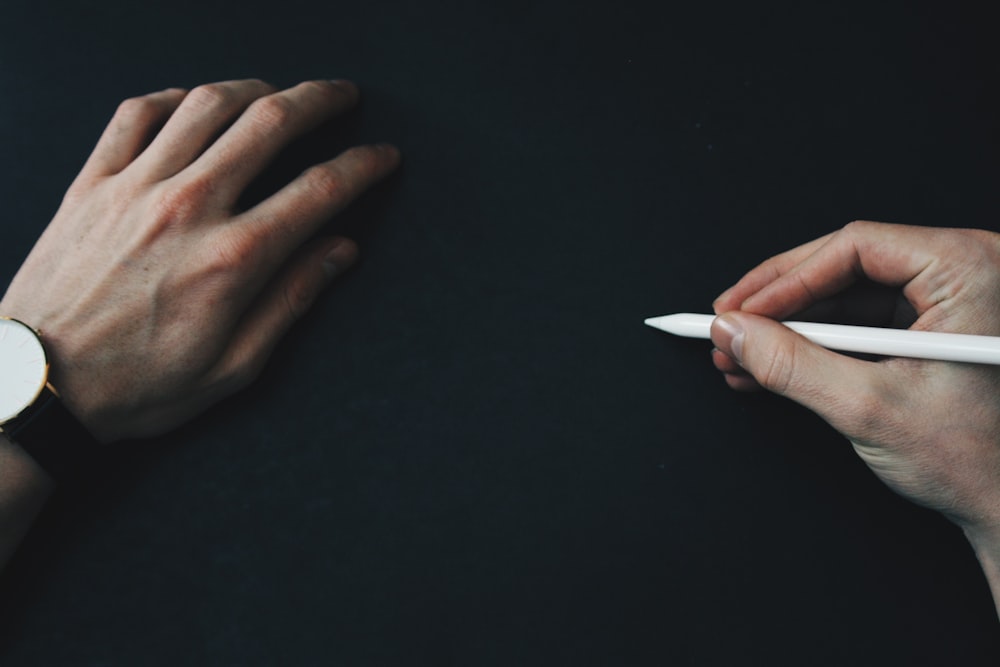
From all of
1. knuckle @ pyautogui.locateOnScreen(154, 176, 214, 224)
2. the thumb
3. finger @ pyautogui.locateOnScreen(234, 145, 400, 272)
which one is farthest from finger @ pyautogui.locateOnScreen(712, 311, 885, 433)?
knuckle @ pyautogui.locateOnScreen(154, 176, 214, 224)

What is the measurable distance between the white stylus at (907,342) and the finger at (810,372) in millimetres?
21

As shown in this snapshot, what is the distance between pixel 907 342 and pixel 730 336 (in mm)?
159

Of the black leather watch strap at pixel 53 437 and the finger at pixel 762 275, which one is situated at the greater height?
the black leather watch strap at pixel 53 437

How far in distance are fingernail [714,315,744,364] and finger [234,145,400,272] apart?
420 millimetres

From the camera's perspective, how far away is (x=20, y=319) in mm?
792

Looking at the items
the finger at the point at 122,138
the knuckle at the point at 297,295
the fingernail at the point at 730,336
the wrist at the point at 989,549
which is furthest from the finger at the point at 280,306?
the wrist at the point at 989,549

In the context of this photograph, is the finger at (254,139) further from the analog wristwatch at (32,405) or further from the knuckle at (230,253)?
the analog wristwatch at (32,405)

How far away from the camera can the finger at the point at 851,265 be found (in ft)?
2.48

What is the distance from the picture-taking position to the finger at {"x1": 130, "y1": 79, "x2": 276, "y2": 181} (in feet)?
2.69

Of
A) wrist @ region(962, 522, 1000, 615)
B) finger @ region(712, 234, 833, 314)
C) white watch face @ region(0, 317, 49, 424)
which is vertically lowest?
wrist @ region(962, 522, 1000, 615)

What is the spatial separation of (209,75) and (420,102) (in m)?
0.26

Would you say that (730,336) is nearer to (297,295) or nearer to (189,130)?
(297,295)

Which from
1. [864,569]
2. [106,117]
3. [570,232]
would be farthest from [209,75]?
[864,569]

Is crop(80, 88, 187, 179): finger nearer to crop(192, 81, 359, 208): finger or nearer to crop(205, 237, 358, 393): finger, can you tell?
crop(192, 81, 359, 208): finger
